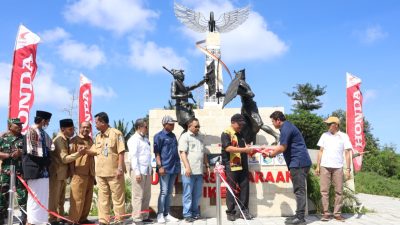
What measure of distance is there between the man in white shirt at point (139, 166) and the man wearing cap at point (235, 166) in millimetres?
1254

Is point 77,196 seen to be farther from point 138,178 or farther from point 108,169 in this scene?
point 138,178

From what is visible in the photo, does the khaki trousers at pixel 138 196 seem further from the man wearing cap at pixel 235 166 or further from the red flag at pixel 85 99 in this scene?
the red flag at pixel 85 99

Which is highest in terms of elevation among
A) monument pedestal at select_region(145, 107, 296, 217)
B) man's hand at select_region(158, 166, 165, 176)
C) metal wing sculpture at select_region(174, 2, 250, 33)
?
metal wing sculpture at select_region(174, 2, 250, 33)

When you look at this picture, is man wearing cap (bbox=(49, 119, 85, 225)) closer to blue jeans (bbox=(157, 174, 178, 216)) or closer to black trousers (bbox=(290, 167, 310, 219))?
blue jeans (bbox=(157, 174, 178, 216))

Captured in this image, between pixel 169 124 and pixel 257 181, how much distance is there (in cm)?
191

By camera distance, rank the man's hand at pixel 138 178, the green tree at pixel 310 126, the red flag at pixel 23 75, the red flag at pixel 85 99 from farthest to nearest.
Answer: the green tree at pixel 310 126 → the red flag at pixel 85 99 → the red flag at pixel 23 75 → the man's hand at pixel 138 178

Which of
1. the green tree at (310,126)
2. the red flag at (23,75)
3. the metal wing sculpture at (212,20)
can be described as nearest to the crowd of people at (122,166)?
the red flag at (23,75)

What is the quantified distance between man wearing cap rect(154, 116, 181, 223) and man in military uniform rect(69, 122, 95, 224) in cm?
107

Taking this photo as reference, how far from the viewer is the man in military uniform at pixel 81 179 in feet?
19.5

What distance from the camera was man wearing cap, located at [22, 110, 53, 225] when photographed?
5227 mm

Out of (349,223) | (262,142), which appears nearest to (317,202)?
(349,223)

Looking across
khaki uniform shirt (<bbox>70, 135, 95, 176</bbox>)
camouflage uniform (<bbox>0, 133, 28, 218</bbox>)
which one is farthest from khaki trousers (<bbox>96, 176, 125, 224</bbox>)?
camouflage uniform (<bbox>0, 133, 28, 218</bbox>)

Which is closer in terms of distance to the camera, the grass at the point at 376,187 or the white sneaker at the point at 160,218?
the white sneaker at the point at 160,218

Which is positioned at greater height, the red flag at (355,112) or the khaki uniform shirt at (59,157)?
the red flag at (355,112)
